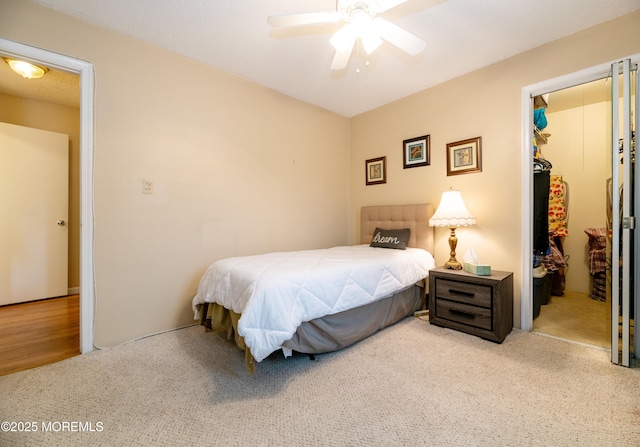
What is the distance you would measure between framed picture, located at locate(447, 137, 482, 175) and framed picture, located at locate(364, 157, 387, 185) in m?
0.82

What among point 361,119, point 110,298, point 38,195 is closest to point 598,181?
point 361,119

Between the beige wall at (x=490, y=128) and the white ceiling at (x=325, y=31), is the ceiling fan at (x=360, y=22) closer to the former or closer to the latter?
the white ceiling at (x=325, y=31)

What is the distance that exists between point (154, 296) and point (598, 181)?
517 centimetres

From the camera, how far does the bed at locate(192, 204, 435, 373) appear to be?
1.55m

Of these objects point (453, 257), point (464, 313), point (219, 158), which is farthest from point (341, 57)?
point (464, 313)

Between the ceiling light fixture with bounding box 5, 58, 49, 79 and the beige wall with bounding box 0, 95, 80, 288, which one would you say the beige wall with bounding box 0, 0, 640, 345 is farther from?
the beige wall with bounding box 0, 95, 80, 288

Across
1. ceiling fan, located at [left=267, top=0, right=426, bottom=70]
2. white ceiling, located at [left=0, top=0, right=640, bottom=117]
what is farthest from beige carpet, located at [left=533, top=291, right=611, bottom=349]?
ceiling fan, located at [left=267, top=0, right=426, bottom=70]

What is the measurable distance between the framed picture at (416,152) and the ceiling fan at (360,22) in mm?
1380

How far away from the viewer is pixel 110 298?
6.88 feet

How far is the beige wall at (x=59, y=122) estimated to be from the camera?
327 centimetres

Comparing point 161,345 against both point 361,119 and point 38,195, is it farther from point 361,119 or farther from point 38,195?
point 361,119

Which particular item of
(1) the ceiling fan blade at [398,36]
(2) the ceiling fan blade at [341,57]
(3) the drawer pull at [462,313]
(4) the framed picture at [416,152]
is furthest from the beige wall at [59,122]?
(3) the drawer pull at [462,313]

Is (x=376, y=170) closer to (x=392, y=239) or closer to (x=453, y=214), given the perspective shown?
(x=392, y=239)

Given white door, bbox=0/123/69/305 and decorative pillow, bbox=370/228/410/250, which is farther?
white door, bbox=0/123/69/305
